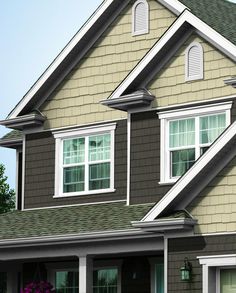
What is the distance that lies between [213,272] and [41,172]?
872 centimetres

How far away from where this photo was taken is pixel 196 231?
22922mm

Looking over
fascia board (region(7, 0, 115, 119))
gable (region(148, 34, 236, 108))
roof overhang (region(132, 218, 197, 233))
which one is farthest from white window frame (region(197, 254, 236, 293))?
fascia board (region(7, 0, 115, 119))

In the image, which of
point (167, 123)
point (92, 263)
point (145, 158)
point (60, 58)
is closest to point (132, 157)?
point (145, 158)

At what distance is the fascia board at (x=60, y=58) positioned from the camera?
29.1 meters

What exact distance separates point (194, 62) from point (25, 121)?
20.0ft

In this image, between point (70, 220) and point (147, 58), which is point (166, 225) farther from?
point (147, 58)

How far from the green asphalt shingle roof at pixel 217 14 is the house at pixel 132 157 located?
65mm

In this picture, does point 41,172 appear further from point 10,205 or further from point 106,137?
point 10,205

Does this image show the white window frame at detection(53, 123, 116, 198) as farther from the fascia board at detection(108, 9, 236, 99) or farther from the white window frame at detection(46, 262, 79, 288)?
the white window frame at detection(46, 262, 79, 288)

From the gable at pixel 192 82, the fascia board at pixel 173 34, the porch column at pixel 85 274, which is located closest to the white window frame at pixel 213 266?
the porch column at pixel 85 274

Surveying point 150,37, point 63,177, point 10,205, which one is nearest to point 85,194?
point 63,177

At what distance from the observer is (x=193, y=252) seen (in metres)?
23.1

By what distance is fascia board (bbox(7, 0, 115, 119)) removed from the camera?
29.1m

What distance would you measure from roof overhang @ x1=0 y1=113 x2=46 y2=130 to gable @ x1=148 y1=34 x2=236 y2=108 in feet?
13.7
